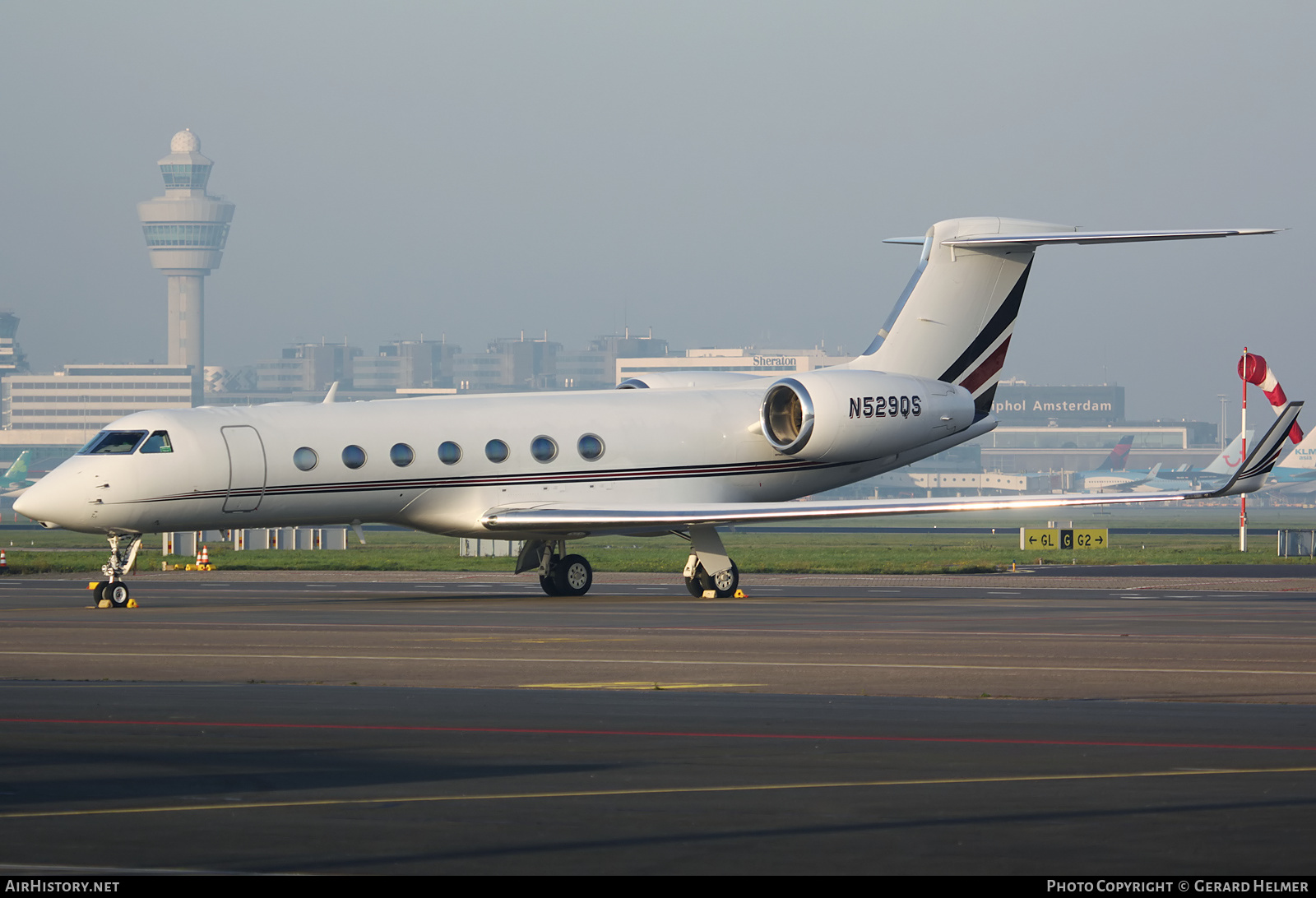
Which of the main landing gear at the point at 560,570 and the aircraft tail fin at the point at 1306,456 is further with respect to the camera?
the aircraft tail fin at the point at 1306,456

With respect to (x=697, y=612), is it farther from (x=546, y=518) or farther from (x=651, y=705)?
(x=651, y=705)

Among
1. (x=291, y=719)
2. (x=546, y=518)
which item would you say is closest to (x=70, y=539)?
(x=546, y=518)

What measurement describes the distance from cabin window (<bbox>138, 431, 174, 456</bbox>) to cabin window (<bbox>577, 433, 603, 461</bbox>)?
7266mm

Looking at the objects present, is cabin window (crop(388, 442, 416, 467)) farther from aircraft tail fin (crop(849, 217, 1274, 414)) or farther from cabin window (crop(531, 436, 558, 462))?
aircraft tail fin (crop(849, 217, 1274, 414))

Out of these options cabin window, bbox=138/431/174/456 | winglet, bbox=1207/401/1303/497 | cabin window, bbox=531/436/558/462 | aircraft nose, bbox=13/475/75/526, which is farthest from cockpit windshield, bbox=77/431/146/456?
winglet, bbox=1207/401/1303/497

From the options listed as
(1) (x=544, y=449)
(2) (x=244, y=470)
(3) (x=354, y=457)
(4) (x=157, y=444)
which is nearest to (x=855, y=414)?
(1) (x=544, y=449)

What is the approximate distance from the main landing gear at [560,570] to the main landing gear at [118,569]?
7.06m

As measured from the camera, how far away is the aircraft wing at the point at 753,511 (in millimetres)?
27500

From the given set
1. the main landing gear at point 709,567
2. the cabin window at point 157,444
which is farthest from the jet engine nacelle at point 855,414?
the cabin window at point 157,444

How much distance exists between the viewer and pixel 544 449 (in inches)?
1183

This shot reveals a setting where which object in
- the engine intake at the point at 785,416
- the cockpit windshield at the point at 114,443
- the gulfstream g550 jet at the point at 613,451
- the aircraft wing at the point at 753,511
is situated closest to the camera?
the cockpit windshield at the point at 114,443

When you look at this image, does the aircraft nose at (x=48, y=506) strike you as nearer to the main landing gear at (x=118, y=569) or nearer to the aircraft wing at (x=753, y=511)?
the main landing gear at (x=118, y=569)

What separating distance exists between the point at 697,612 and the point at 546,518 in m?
4.47

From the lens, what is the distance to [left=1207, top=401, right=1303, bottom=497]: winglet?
87.8ft
